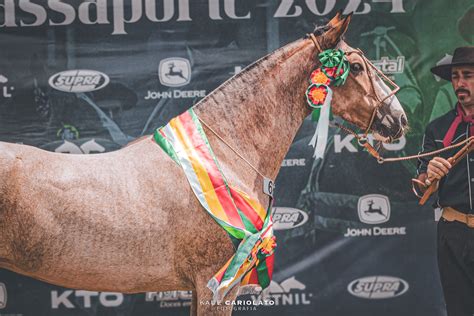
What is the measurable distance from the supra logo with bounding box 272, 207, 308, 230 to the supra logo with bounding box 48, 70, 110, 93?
186 centimetres

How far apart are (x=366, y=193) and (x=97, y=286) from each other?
9.29 feet

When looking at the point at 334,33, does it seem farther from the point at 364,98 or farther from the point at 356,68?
the point at 364,98

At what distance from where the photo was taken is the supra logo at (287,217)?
565 centimetres

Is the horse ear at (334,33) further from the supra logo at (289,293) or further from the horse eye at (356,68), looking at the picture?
the supra logo at (289,293)

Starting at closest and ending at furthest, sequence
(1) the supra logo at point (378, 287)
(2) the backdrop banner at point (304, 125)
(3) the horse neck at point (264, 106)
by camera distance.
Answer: (3) the horse neck at point (264, 106), (2) the backdrop banner at point (304, 125), (1) the supra logo at point (378, 287)

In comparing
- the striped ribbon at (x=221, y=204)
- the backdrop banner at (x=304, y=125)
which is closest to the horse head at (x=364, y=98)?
the striped ribbon at (x=221, y=204)

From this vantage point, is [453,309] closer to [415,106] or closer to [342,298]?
[342,298]

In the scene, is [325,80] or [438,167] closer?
[325,80]

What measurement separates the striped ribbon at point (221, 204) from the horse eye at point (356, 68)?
1.04m

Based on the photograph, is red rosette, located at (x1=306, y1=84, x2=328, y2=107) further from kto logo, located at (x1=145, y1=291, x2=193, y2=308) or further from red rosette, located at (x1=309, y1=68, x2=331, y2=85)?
kto logo, located at (x1=145, y1=291, x2=193, y2=308)

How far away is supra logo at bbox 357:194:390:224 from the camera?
5.70m

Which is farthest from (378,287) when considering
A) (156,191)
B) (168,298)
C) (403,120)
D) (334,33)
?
(156,191)

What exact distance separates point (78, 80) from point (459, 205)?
10.6 feet

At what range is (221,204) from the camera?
3709 mm
